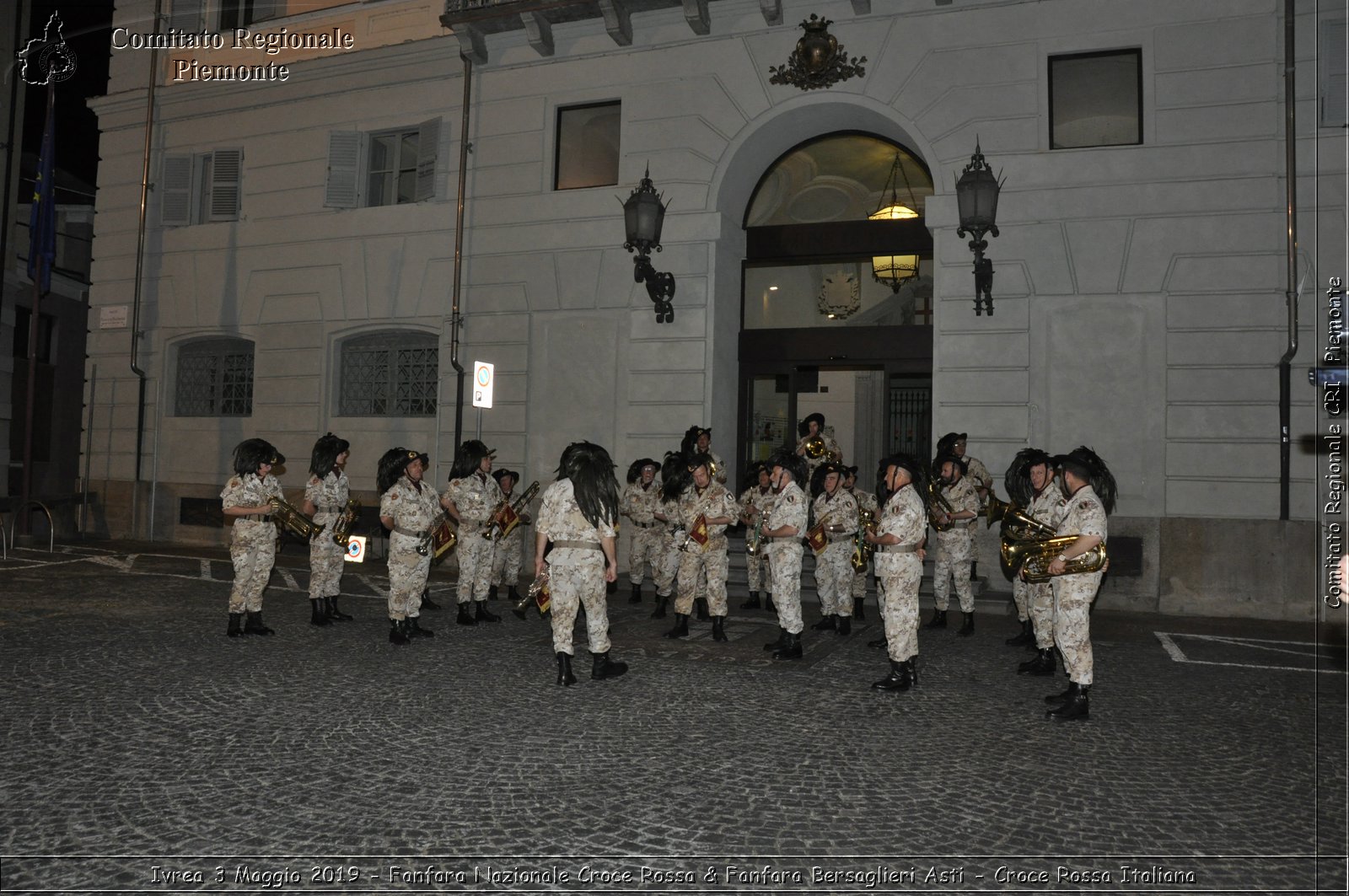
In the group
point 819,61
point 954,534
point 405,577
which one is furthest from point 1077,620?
→ point 819,61

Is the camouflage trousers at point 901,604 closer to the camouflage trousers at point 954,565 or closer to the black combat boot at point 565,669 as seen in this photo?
the black combat boot at point 565,669

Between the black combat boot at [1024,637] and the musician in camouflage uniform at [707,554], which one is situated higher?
the musician in camouflage uniform at [707,554]

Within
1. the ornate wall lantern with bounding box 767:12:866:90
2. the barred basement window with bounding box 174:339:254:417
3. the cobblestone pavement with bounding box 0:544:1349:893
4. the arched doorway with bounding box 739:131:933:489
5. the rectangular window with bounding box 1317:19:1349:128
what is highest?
the ornate wall lantern with bounding box 767:12:866:90

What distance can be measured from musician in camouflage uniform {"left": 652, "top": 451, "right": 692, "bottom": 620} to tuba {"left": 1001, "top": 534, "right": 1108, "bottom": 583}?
13.7 feet

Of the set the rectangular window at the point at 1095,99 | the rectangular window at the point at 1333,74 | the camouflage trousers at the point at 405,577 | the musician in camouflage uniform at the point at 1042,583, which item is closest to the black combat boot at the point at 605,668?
the camouflage trousers at the point at 405,577

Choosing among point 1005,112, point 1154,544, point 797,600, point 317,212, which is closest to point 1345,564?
point 797,600

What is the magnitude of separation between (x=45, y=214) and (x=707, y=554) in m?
16.4

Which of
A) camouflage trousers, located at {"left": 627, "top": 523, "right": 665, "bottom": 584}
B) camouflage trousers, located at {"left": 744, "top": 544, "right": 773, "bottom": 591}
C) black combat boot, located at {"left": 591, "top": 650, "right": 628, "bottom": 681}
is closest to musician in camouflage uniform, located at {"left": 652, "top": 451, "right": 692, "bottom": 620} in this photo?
camouflage trousers, located at {"left": 627, "top": 523, "right": 665, "bottom": 584}

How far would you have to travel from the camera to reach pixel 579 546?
7262mm

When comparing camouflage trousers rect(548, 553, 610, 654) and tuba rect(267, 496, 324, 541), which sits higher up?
tuba rect(267, 496, 324, 541)

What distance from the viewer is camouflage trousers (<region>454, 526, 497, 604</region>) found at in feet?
33.3

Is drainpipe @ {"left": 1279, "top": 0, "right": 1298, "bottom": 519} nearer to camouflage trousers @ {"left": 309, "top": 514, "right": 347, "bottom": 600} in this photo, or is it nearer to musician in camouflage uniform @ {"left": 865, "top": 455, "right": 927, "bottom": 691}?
musician in camouflage uniform @ {"left": 865, "top": 455, "right": 927, "bottom": 691}

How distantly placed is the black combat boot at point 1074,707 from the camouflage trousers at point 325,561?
7.06 m

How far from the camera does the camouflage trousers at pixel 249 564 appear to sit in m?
8.85
